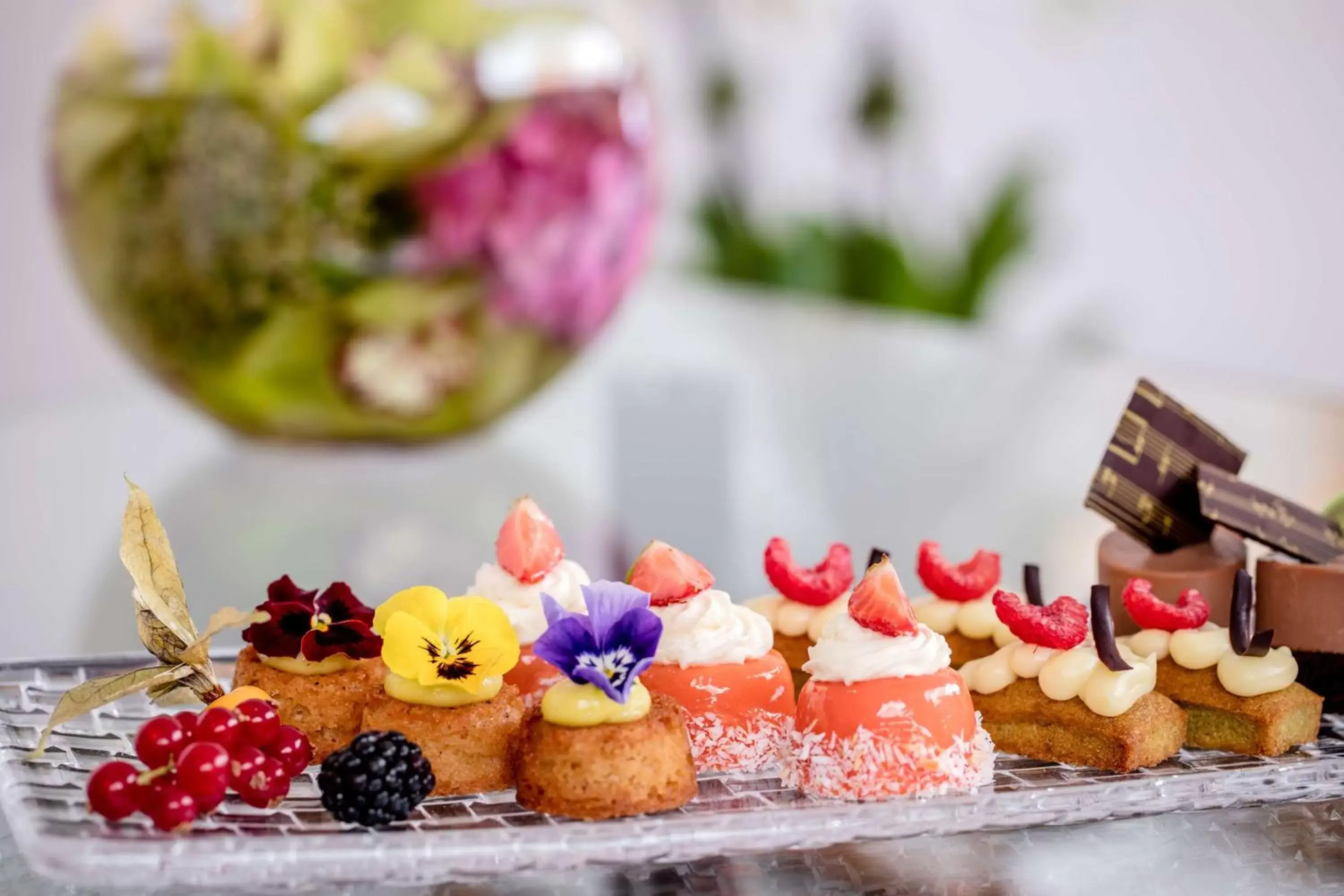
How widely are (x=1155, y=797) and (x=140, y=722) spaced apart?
1150mm

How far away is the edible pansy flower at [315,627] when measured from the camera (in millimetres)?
1807

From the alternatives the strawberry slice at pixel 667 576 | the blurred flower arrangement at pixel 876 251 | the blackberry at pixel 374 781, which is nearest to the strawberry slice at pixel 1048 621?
the strawberry slice at pixel 667 576

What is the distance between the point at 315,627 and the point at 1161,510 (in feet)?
3.57

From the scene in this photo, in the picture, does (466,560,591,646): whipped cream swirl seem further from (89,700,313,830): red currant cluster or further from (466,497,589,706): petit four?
(89,700,313,830): red currant cluster

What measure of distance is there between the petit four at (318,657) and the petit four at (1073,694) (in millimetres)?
719

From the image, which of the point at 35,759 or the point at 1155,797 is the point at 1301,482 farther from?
the point at 35,759

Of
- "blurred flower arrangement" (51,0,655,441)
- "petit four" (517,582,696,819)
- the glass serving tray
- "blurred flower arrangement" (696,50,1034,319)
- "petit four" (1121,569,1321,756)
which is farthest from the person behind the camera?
"blurred flower arrangement" (696,50,1034,319)

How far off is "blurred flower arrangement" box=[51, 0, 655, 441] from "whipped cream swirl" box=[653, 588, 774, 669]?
2.36 feet

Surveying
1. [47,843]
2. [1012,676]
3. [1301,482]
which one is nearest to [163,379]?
[47,843]

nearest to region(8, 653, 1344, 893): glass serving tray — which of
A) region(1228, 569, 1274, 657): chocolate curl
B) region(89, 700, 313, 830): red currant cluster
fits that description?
region(89, 700, 313, 830): red currant cluster

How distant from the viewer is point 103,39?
2.31 meters

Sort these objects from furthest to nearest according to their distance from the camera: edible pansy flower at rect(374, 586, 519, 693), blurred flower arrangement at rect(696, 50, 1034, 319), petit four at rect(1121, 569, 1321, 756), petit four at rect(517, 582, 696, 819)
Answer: blurred flower arrangement at rect(696, 50, 1034, 319), petit four at rect(1121, 569, 1321, 756), edible pansy flower at rect(374, 586, 519, 693), petit four at rect(517, 582, 696, 819)

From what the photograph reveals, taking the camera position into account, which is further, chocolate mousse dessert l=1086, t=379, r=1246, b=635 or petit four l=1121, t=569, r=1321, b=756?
chocolate mousse dessert l=1086, t=379, r=1246, b=635

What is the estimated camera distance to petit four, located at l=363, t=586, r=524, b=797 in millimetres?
1694
